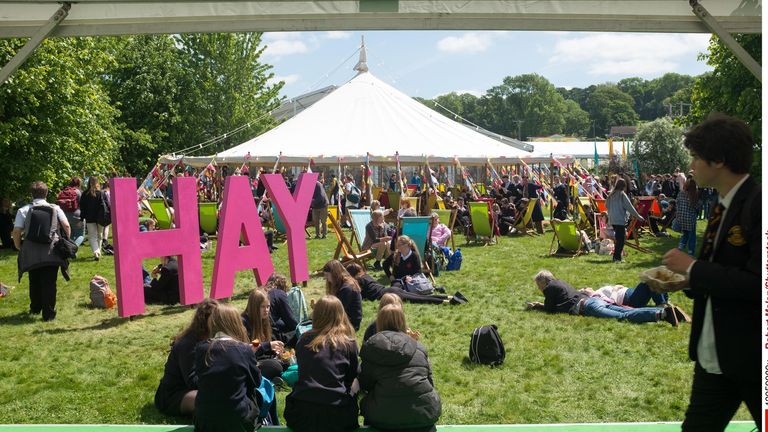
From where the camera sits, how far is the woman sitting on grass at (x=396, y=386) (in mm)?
4859

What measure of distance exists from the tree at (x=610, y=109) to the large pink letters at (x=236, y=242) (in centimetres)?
14046

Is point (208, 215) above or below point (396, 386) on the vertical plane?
above

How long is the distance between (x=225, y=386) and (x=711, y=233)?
3027 mm

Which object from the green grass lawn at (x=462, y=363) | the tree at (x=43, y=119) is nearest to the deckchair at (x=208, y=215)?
the tree at (x=43, y=119)

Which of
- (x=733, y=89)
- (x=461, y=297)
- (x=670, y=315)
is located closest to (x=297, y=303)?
(x=461, y=297)

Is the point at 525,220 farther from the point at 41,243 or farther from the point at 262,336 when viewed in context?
the point at 262,336

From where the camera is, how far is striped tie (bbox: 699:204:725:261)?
9.75ft

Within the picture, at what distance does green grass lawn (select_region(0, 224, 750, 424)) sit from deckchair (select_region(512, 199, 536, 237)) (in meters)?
7.51

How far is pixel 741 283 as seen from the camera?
2.71m

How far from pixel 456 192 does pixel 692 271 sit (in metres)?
23.6

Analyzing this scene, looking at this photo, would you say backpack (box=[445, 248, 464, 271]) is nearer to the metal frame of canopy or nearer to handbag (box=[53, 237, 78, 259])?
handbag (box=[53, 237, 78, 259])

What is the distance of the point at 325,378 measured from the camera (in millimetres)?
4879

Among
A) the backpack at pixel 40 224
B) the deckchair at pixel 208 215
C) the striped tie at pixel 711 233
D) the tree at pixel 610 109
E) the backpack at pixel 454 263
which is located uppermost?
the tree at pixel 610 109

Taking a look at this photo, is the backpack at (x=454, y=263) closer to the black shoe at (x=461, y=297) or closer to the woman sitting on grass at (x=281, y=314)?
the black shoe at (x=461, y=297)
